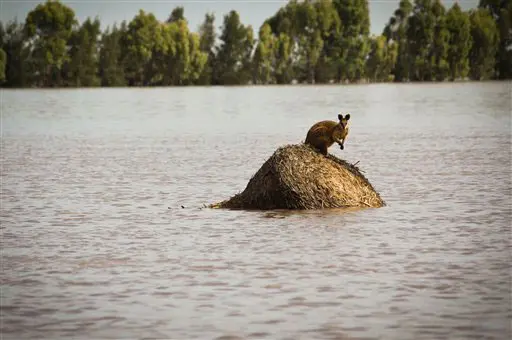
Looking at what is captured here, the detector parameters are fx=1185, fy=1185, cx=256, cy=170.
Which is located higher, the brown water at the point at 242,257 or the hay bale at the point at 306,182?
the hay bale at the point at 306,182

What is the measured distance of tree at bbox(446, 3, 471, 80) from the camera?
574ft

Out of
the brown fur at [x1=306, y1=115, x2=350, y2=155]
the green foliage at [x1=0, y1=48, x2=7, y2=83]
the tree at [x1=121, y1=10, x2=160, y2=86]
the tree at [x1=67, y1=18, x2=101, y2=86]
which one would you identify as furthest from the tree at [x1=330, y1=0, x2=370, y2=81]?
the brown fur at [x1=306, y1=115, x2=350, y2=155]

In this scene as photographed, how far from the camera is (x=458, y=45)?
176 m

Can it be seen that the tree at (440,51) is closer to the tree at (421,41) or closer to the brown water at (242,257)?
the tree at (421,41)

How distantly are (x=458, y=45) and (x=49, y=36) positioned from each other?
60.0 metres

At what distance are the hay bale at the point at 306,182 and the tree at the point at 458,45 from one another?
159m

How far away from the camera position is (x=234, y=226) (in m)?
16.8

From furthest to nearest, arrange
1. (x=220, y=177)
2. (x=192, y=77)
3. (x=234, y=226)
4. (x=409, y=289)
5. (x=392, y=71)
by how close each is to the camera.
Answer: (x=392, y=71)
(x=192, y=77)
(x=220, y=177)
(x=234, y=226)
(x=409, y=289)

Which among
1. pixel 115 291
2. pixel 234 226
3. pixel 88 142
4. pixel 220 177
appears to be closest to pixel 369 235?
pixel 234 226

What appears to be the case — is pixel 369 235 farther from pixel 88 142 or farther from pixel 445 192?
pixel 88 142

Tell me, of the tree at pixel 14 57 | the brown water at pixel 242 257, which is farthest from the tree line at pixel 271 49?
the brown water at pixel 242 257

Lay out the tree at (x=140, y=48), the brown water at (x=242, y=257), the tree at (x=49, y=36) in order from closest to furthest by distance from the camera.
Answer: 1. the brown water at (x=242, y=257)
2. the tree at (x=49, y=36)
3. the tree at (x=140, y=48)

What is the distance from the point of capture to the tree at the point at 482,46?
177750 millimetres

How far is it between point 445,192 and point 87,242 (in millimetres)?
8407
